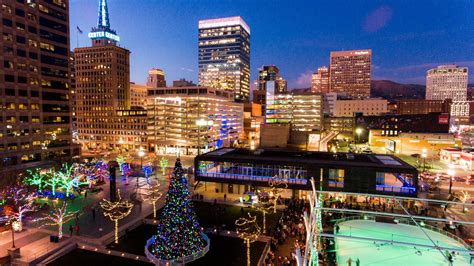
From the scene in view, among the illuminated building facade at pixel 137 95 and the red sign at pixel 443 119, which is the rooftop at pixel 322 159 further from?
the illuminated building facade at pixel 137 95

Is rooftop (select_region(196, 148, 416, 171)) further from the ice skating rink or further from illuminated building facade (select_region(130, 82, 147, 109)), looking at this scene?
illuminated building facade (select_region(130, 82, 147, 109))

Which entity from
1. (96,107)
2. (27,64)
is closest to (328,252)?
(27,64)

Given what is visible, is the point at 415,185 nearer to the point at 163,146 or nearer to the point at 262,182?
the point at 262,182

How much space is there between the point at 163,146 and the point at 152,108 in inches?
541

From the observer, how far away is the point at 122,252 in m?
23.8


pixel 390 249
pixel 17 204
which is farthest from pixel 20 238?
pixel 390 249

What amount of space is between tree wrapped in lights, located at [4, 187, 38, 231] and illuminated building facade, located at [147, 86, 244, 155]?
53.5 metres

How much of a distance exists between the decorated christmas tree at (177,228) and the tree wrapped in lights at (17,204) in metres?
16.6

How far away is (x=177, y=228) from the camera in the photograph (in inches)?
850

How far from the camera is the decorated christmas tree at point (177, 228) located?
21547mm

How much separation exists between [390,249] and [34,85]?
6976cm

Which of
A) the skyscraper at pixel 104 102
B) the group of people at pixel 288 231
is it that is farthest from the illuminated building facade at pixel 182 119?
the group of people at pixel 288 231

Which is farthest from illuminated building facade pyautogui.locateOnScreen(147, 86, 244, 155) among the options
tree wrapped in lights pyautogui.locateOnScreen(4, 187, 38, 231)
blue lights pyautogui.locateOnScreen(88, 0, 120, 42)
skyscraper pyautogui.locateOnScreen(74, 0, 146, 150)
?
blue lights pyautogui.locateOnScreen(88, 0, 120, 42)

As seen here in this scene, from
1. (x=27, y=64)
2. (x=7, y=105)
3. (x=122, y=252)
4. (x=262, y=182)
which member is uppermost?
(x=27, y=64)
